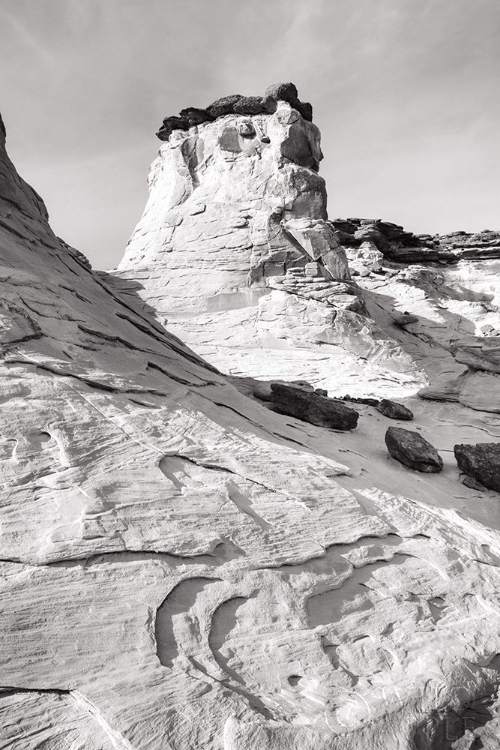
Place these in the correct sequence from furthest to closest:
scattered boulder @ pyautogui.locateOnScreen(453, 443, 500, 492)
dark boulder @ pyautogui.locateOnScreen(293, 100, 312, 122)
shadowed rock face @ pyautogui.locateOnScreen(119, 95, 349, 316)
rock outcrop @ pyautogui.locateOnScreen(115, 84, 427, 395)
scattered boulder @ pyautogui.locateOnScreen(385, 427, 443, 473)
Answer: dark boulder @ pyautogui.locateOnScreen(293, 100, 312, 122) < shadowed rock face @ pyautogui.locateOnScreen(119, 95, 349, 316) < rock outcrop @ pyautogui.locateOnScreen(115, 84, 427, 395) < scattered boulder @ pyautogui.locateOnScreen(385, 427, 443, 473) < scattered boulder @ pyautogui.locateOnScreen(453, 443, 500, 492)

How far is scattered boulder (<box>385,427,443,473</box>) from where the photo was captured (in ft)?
16.9

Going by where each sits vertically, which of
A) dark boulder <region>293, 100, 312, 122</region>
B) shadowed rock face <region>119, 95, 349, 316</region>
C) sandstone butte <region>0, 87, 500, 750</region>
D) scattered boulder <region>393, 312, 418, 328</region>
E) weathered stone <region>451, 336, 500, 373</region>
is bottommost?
sandstone butte <region>0, 87, 500, 750</region>

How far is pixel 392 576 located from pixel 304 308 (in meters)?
11.7

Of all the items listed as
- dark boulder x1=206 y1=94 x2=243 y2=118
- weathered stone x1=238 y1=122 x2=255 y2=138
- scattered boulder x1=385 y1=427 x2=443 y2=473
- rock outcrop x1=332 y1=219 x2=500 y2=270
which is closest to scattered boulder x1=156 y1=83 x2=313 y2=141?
dark boulder x1=206 y1=94 x2=243 y2=118

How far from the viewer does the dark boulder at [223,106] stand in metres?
19.9

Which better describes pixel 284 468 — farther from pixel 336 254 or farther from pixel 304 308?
pixel 336 254

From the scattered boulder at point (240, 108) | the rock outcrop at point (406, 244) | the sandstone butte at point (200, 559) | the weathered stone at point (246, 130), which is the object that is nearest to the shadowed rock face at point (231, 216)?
the weathered stone at point (246, 130)

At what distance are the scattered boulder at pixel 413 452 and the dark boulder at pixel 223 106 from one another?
18871 mm

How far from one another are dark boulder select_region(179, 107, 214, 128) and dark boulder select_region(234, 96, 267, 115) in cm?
138

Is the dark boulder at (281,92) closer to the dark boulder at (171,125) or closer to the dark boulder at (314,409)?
the dark boulder at (171,125)

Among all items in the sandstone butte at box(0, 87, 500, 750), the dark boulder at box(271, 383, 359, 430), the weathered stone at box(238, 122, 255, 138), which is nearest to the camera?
the sandstone butte at box(0, 87, 500, 750)

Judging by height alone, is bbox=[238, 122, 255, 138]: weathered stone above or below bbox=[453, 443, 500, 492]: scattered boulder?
above

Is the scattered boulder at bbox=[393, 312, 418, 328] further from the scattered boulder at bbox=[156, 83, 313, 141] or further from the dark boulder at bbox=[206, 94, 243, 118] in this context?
the dark boulder at bbox=[206, 94, 243, 118]

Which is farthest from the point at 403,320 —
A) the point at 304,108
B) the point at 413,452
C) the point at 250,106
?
the point at 413,452
